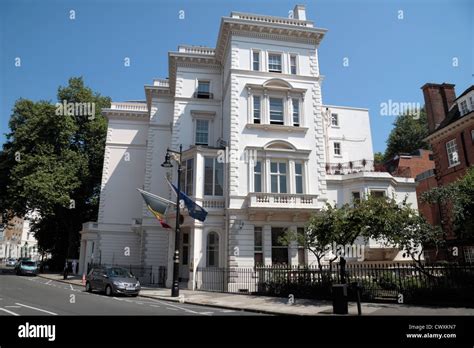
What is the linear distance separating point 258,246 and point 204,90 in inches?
576

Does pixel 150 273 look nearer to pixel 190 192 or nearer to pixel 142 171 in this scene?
pixel 190 192

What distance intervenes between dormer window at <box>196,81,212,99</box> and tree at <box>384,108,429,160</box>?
36.3 metres

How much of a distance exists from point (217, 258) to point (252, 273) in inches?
138

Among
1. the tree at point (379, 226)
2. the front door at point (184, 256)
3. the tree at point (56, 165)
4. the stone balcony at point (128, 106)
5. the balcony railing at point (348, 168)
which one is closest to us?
the tree at point (379, 226)

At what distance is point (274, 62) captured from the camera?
27.0 m

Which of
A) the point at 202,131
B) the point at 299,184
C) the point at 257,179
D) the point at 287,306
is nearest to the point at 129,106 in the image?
the point at 202,131

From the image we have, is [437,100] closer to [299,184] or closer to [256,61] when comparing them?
[299,184]

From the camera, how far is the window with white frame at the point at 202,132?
93.3ft

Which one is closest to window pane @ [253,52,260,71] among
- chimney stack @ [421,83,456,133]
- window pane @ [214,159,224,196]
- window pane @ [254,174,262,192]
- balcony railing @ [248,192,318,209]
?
window pane @ [214,159,224,196]

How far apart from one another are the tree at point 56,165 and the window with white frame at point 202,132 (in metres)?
16.9

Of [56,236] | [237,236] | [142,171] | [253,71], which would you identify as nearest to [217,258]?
[237,236]

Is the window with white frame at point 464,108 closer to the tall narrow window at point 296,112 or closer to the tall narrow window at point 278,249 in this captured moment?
the tall narrow window at point 296,112

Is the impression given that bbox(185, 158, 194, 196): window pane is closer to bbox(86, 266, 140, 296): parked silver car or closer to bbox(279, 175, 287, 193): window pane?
bbox(279, 175, 287, 193): window pane

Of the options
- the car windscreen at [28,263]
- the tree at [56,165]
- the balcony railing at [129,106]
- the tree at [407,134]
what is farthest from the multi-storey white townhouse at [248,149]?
the tree at [407,134]
